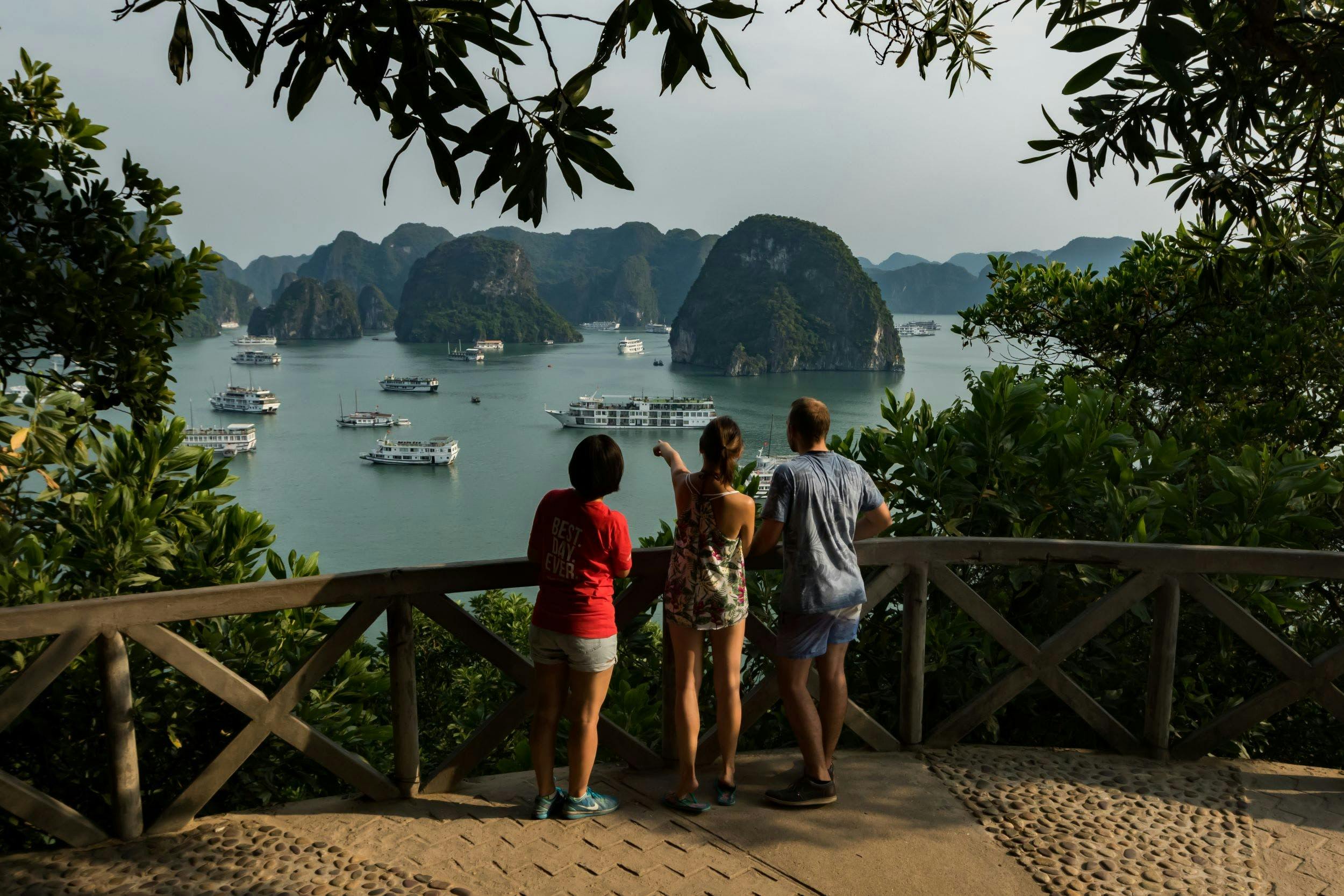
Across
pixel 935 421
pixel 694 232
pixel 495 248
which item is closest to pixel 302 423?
pixel 495 248

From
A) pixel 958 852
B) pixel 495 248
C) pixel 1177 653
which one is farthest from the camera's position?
pixel 495 248

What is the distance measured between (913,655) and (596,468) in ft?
4.55

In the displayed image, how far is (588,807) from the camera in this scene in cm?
274

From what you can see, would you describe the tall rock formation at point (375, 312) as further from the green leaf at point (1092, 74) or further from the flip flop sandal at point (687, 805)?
the green leaf at point (1092, 74)

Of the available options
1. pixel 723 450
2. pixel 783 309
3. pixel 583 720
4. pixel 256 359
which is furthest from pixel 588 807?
pixel 256 359

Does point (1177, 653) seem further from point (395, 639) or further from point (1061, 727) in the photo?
point (395, 639)

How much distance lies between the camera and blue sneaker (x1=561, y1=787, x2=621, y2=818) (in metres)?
2.73

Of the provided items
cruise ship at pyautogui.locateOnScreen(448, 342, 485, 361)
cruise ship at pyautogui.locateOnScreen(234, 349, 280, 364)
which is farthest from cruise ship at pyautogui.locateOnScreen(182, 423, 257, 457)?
cruise ship at pyautogui.locateOnScreen(448, 342, 485, 361)

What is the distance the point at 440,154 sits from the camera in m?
1.89

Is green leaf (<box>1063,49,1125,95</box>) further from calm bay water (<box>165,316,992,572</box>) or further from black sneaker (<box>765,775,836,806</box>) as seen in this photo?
calm bay water (<box>165,316,992,572</box>)

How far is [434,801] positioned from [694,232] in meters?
198

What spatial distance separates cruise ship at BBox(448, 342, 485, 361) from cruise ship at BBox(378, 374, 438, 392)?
26.0m

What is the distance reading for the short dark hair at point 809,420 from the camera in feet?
9.17

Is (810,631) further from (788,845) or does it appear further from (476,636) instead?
(476,636)
